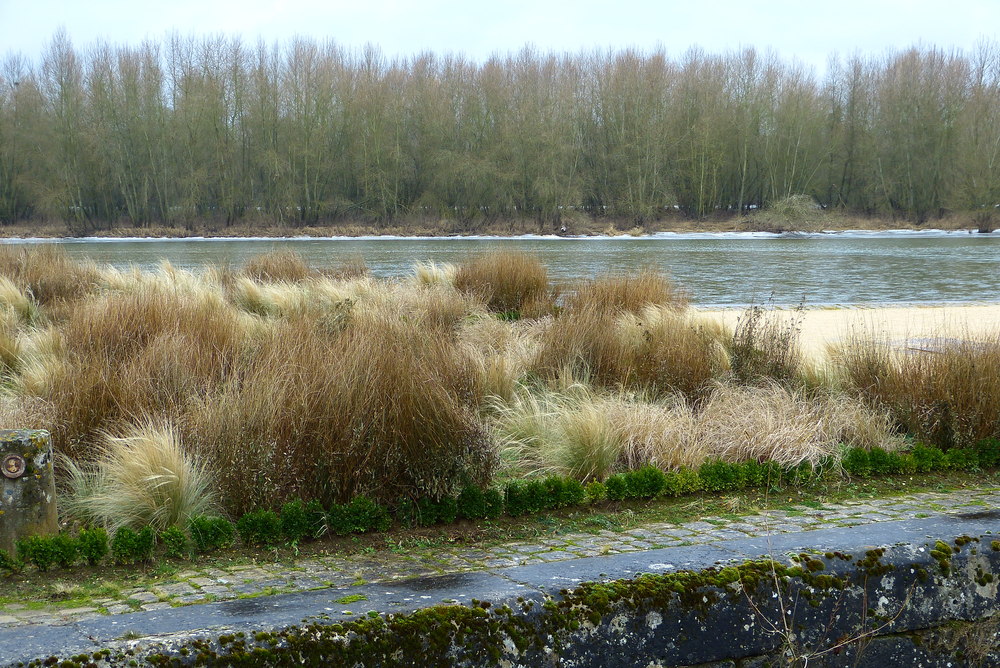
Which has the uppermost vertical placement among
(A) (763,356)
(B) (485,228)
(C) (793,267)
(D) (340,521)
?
(B) (485,228)

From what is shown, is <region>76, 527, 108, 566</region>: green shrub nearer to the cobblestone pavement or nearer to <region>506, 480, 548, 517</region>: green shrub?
the cobblestone pavement

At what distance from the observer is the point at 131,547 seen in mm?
3770

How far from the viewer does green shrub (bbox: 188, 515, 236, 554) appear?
3971 millimetres

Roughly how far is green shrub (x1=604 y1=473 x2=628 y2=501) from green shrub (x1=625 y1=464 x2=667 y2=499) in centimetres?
3

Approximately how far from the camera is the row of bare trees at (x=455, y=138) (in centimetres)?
5372

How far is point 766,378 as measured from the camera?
6.89 meters

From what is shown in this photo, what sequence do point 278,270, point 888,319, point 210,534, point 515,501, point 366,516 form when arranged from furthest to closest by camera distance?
point 278,270
point 888,319
point 515,501
point 366,516
point 210,534

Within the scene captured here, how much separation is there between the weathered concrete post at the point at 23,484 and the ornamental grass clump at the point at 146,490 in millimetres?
417

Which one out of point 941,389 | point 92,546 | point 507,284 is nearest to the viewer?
point 92,546

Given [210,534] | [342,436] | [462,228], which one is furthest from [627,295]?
[462,228]

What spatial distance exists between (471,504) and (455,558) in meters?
0.63

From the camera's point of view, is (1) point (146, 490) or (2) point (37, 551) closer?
(2) point (37, 551)

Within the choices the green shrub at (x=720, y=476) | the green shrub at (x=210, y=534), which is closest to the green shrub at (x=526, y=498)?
the green shrub at (x=720, y=476)

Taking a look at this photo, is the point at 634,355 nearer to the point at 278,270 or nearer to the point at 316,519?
the point at 316,519
